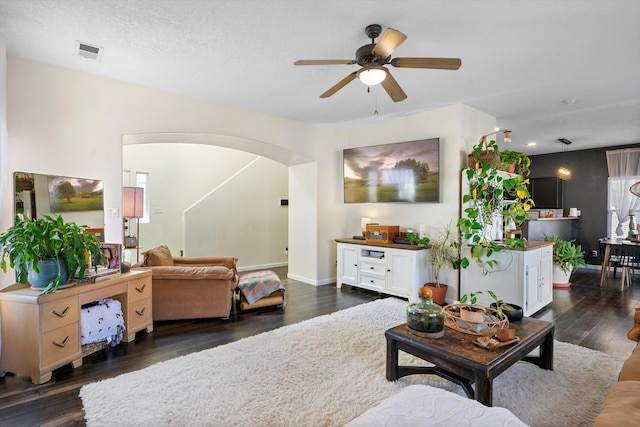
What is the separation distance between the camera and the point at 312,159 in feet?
18.7

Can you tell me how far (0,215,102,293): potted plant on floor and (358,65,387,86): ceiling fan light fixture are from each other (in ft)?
8.87

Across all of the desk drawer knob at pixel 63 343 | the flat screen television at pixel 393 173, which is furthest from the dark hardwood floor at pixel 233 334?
the flat screen television at pixel 393 173

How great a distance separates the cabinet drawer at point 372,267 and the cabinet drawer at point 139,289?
3008mm

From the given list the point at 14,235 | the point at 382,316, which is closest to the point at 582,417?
the point at 382,316

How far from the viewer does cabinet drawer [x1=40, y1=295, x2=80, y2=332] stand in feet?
8.24

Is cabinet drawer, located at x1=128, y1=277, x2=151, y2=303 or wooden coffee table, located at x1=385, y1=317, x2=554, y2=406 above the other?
cabinet drawer, located at x1=128, y1=277, x2=151, y2=303

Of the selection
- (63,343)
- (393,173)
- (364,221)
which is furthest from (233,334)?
(393,173)

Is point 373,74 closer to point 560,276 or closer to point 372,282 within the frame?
point 372,282

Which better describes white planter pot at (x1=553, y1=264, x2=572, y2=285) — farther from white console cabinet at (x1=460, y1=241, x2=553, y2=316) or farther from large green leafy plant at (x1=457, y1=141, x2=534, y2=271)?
large green leafy plant at (x1=457, y1=141, x2=534, y2=271)

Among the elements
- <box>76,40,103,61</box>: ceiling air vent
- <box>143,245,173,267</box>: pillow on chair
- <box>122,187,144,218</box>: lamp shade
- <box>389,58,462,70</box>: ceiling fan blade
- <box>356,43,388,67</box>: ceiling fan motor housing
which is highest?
<box>76,40,103,61</box>: ceiling air vent

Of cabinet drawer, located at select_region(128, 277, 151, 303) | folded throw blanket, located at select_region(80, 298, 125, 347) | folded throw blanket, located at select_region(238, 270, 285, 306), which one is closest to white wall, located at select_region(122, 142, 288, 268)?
folded throw blanket, located at select_region(238, 270, 285, 306)

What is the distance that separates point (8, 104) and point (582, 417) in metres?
5.12

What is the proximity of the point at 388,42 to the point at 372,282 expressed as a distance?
356 centimetres

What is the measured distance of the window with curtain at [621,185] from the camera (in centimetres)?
682
